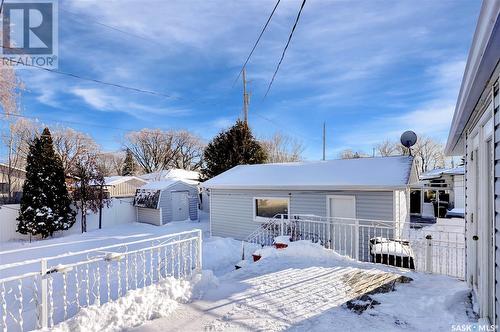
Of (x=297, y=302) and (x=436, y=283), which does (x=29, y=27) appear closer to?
(x=297, y=302)

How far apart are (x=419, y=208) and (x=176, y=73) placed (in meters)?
17.0

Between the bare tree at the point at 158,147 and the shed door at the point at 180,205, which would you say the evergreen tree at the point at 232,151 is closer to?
the shed door at the point at 180,205

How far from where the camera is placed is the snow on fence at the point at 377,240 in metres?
5.91

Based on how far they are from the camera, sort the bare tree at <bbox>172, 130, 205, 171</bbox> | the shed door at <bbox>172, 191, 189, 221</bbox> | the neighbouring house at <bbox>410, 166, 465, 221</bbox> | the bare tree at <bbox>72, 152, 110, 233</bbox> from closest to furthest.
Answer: the bare tree at <bbox>72, 152, 110, 233</bbox> < the shed door at <bbox>172, 191, 189, 221</bbox> < the neighbouring house at <bbox>410, 166, 465, 221</bbox> < the bare tree at <bbox>172, 130, 205, 171</bbox>

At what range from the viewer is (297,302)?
384 centimetres

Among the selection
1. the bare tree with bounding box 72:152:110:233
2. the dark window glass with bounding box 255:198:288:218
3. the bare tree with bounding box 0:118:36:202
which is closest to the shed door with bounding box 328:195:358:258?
the dark window glass with bounding box 255:198:288:218

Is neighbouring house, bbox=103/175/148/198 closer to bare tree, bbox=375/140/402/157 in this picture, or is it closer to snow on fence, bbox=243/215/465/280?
snow on fence, bbox=243/215/465/280

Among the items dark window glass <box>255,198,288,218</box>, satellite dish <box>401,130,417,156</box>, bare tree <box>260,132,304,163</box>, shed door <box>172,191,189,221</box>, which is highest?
bare tree <box>260,132,304,163</box>

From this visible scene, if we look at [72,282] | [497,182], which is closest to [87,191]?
[72,282]

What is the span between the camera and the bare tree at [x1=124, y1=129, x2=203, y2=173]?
33.2 metres

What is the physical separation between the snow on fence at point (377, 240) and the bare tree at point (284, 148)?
52.8ft

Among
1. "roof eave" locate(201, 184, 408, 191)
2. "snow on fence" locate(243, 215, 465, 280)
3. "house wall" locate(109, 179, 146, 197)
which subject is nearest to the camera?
"snow on fence" locate(243, 215, 465, 280)

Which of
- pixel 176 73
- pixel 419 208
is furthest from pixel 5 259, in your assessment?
pixel 419 208

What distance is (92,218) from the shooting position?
46.4ft
